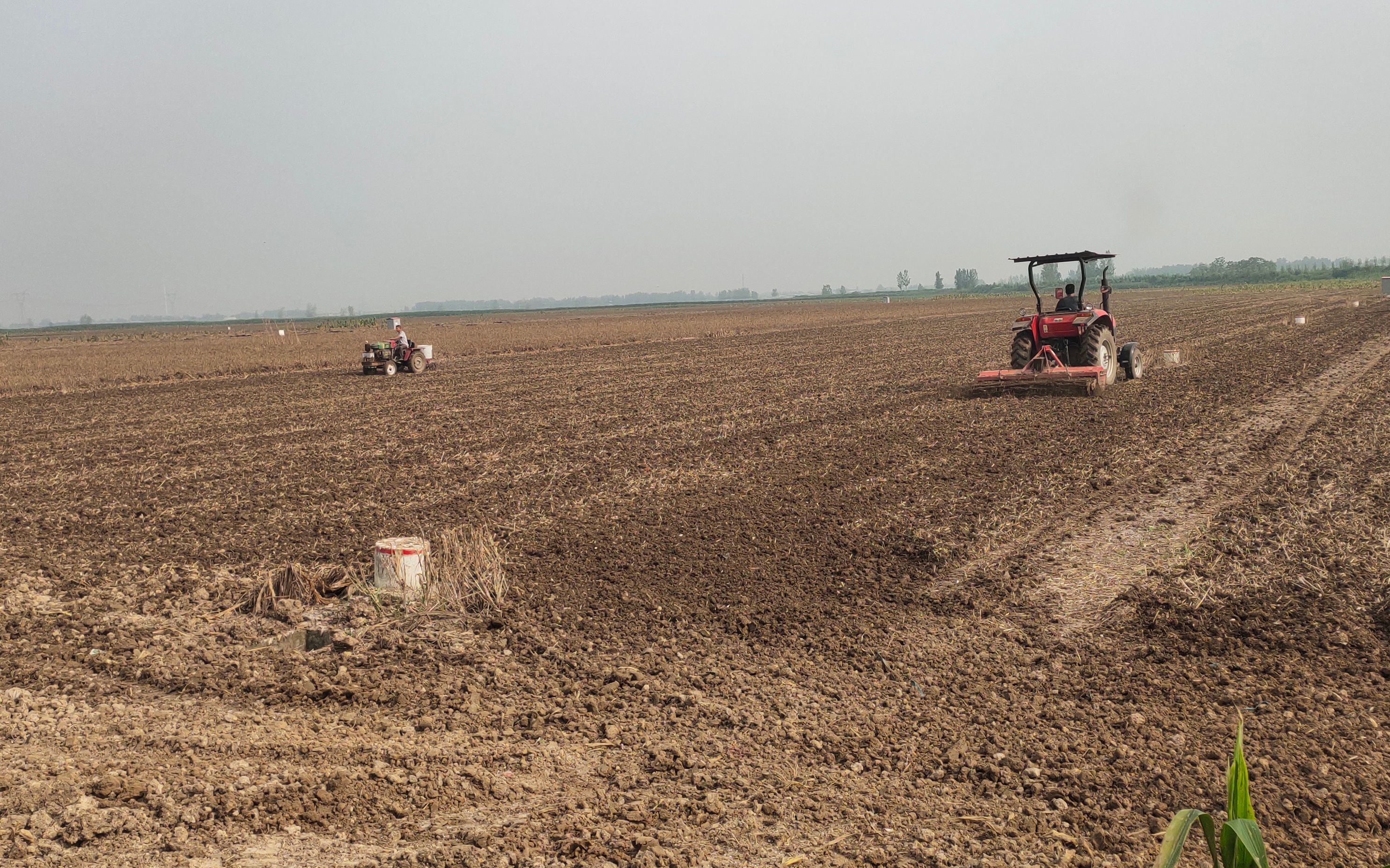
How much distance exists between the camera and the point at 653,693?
4918 millimetres

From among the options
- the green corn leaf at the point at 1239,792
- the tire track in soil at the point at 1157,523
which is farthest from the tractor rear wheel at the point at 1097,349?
the green corn leaf at the point at 1239,792

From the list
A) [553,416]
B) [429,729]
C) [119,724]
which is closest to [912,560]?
[429,729]

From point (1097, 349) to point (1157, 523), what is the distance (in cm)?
779

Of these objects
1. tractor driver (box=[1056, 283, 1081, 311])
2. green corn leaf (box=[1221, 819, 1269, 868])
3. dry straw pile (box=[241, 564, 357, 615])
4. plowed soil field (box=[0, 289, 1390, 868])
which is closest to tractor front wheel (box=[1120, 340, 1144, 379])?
tractor driver (box=[1056, 283, 1081, 311])

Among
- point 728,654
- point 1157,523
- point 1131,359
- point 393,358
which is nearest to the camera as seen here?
point 728,654

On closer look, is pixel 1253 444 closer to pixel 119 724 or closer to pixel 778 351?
pixel 119 724

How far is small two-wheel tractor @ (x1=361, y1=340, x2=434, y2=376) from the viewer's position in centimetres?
2344

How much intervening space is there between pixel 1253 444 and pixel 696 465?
6310mm

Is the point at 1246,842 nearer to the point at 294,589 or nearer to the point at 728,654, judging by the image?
the point at 728,654

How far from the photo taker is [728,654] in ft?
17.8

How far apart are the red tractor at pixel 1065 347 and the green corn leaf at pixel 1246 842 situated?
12899 mm

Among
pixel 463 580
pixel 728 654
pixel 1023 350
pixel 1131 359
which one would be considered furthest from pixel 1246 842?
pixel 1131 359

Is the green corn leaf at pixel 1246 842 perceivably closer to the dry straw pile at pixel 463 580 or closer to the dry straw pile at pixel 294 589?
the dry straw pile at pixel 463 580

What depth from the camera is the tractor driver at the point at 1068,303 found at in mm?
15320
